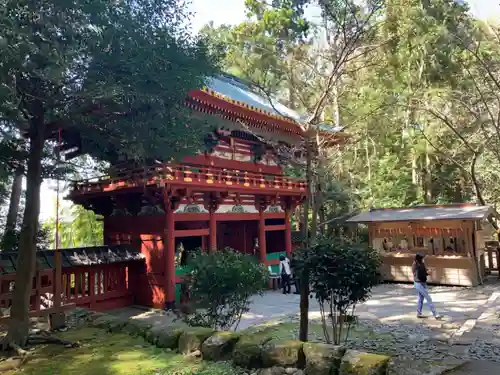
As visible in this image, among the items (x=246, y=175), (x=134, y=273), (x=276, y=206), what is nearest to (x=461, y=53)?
(x=276, y=206)

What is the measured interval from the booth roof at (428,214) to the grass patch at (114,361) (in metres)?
10.7

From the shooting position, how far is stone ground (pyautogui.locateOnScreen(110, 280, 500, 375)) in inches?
220

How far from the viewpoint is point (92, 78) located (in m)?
6.52

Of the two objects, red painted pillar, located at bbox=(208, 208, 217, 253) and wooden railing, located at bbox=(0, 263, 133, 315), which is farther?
red painted pillar, located at bbox=(208, 208, 217, 253)

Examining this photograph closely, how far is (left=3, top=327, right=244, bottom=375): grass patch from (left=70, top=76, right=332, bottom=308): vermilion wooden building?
16.0 feet

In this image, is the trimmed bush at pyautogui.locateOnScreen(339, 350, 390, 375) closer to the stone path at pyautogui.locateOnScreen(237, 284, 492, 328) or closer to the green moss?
the green moss

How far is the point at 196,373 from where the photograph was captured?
475 cm

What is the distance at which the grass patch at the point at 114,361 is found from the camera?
5000 millimetres

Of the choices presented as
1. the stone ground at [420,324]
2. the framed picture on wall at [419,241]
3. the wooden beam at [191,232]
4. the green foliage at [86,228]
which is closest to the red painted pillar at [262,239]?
the stone ground at [420,324]

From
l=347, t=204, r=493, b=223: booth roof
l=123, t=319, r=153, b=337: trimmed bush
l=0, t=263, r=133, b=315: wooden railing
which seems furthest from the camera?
l=347, t=204, r=493, b=223: booth roof

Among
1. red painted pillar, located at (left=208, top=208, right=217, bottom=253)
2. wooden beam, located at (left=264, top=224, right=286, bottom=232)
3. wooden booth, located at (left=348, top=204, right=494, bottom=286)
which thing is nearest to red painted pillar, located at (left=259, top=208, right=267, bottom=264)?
wooden beam, located at (left=264, top=224, right=286, bottom=232)

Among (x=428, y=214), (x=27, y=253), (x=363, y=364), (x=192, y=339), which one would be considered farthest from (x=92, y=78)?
(x=428, y=214)

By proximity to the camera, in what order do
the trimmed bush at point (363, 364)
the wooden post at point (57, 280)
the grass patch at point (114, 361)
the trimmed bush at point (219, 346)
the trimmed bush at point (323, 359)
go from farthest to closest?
the wooden post at point (57, 280) < the trimmed bush at point (219, 346) < the grass patch at point (114, 361) < the trimmed bush at point (323, 359) < the trimmed bush at point (363, 364)

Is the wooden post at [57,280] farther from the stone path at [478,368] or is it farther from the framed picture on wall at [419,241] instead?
the framed picture on wall at [419,241]
